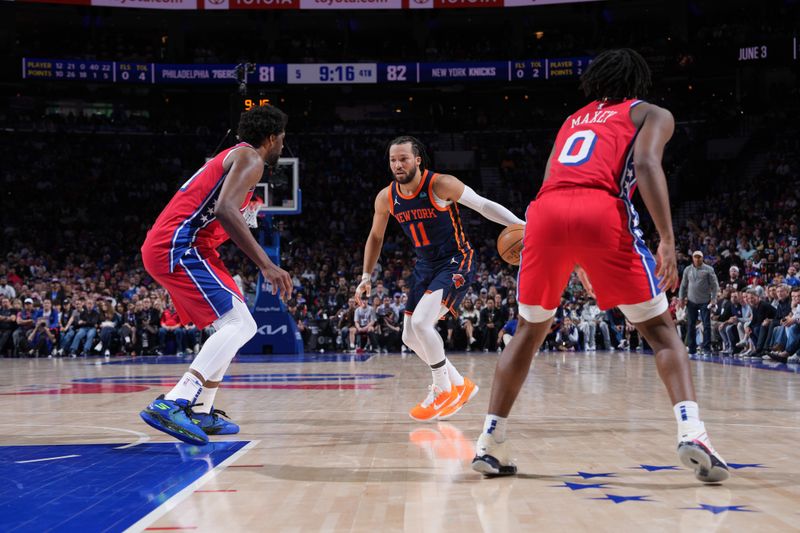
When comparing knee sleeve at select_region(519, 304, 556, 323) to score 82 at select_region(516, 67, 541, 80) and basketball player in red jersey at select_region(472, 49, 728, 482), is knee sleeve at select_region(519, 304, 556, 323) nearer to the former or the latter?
basketball player in red jersey at select_region(472, 49, 728, 482)

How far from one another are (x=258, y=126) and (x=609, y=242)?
2.51 metres

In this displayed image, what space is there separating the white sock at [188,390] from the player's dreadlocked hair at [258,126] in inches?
57.2

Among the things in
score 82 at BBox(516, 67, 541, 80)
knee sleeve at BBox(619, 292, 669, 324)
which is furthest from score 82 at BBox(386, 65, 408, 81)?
knee sleeve at BBox(619, 292, 669, 324)

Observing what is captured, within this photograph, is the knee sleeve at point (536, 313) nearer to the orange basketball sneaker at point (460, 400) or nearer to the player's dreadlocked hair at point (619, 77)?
the player's dreadlocked hair at point (619, 77)

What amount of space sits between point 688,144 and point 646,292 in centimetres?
2723

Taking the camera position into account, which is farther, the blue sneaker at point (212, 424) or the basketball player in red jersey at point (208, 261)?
the blue sneaker at point (212, 424)

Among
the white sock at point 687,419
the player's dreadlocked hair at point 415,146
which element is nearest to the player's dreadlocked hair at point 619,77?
the white sock at point 687,419

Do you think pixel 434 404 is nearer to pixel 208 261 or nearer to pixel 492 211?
pixel 492 211

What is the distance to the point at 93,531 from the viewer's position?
8.78 feet

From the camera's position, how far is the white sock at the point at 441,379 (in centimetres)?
614

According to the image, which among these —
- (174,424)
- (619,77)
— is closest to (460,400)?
(174,424)

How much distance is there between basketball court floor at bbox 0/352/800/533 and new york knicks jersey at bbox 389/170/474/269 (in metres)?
1.22

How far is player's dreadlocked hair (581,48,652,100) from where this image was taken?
3.76 meters

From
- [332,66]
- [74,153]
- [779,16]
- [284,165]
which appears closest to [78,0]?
[74,153]
